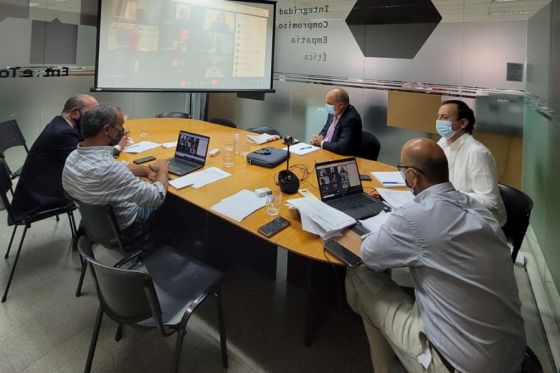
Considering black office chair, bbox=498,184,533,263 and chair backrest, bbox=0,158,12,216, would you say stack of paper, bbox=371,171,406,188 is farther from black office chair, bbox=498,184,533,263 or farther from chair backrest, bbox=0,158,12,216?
chair backrest, bbox=0,158,12,216

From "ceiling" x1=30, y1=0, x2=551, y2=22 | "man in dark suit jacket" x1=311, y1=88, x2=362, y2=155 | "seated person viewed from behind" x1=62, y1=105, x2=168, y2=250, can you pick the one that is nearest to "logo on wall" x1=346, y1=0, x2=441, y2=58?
"ceiling" x1=30, y1=0, x2=551, y2=22

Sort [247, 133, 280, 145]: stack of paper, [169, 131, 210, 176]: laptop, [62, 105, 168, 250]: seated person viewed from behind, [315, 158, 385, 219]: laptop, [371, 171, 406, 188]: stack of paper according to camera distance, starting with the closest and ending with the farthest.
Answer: [62, 105, 168, 250]: seated person viewed from behind
[315, 158, 385, 219]: laptop
[371, 171, 406, 188]: stack of paper
[169, 131, 210, 176]: laptop
[247, 133, 280, 145]: stack of paper

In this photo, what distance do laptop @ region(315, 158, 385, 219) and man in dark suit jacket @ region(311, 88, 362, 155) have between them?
967 mm

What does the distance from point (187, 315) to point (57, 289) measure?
1.42m

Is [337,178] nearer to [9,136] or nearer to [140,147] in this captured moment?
[140,147]

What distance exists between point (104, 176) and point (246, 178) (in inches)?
34.3

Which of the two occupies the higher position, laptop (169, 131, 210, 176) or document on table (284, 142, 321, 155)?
document on table (284, 142, 321, 155)

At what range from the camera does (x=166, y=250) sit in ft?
6.29

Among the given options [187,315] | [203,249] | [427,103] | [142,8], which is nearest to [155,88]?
[142,8]

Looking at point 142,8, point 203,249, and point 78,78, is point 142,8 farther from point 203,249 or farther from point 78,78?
point 203,249

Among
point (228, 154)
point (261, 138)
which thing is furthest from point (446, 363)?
point (261, 138)

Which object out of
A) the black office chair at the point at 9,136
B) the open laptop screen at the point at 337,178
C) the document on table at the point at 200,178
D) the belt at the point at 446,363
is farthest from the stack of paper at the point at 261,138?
the belt at the point at 446,363

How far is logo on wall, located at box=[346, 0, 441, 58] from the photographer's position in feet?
11.6

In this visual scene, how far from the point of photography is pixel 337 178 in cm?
198
